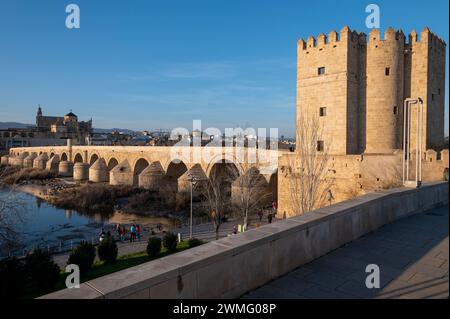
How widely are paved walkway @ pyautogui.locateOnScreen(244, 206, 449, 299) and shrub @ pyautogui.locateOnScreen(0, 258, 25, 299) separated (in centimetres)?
875

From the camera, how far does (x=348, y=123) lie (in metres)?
16.8

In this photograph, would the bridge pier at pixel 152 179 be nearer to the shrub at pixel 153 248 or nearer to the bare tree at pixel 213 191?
the bare tree at pixel 213 191

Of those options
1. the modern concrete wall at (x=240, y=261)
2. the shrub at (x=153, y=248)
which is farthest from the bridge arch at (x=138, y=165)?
the modern concrete wall at (x=240, y=261)

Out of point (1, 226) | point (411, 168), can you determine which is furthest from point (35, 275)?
point (411, 168)

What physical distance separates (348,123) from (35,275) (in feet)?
48.9

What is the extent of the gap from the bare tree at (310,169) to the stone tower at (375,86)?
690mm

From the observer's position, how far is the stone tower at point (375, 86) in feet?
54.4

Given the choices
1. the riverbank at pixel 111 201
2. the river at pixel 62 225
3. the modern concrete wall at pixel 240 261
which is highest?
the modern concrete wall at pixel 240 261

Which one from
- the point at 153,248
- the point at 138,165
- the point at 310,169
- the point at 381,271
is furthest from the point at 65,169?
the point at 381,271

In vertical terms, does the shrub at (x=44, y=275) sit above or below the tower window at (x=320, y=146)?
below

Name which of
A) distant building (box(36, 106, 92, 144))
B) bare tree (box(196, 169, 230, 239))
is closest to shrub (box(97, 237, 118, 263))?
bare tree (box(196, 169, 230, 239))
